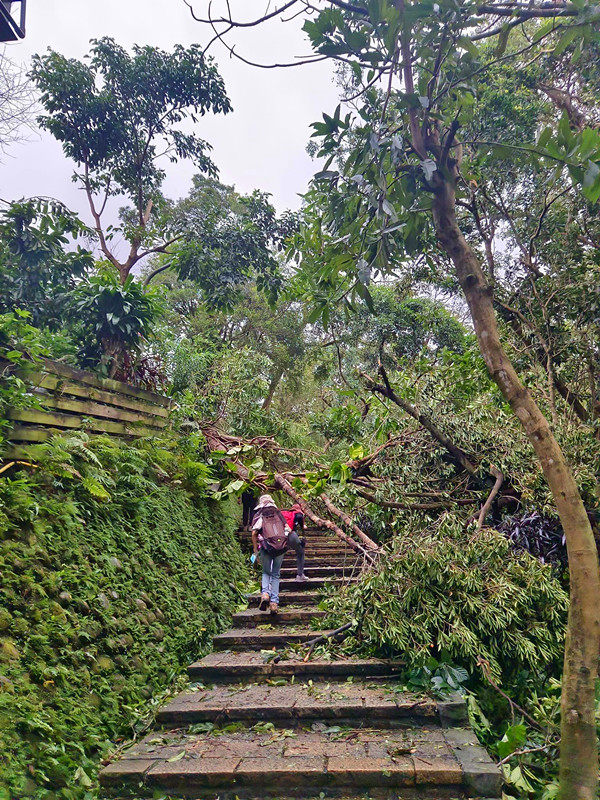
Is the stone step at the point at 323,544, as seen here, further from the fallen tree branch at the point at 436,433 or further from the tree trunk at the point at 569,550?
the tree trunk at the point at 569,550

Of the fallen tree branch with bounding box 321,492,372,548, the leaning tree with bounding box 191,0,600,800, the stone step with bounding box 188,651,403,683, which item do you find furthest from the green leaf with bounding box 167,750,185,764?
the fallen tree branch with bounding box 321,492,372,548

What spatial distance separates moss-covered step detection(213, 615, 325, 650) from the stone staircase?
0.01 meters

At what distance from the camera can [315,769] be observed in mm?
3037

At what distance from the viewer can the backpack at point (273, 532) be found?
577 centimetres

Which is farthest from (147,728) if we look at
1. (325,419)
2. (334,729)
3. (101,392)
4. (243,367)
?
(243,367)

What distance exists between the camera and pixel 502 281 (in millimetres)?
7094

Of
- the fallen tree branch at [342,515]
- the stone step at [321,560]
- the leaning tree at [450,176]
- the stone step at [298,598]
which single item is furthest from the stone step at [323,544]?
the leaning tree at [450,176]

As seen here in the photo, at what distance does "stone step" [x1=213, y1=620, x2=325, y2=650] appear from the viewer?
5129 millimetres

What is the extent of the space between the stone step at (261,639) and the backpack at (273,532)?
0.86 metres

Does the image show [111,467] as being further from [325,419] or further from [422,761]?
[325,419]

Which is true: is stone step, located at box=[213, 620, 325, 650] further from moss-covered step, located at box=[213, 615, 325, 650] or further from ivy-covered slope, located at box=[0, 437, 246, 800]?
ivy-covered slope, located at box=[0, 437, 246, 800]

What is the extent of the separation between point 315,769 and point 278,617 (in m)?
2.85

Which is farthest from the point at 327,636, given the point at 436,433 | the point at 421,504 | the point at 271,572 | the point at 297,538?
the point at 436,433

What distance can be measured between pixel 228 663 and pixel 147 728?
1.03 meters
